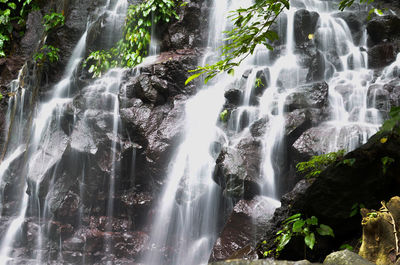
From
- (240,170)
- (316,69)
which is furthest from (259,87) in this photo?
(240,170)

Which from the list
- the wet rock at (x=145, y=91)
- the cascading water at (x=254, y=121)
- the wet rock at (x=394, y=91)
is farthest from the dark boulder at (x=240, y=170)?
the wet rock at (x=394, y=91)

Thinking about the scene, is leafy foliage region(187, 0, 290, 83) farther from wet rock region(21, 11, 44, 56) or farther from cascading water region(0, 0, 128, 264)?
wet rock region(21, 11, 44, 56)

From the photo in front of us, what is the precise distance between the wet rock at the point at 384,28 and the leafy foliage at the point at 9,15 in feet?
37.6

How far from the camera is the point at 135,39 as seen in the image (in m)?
10.5

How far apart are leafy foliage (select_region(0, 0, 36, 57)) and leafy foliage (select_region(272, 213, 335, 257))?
11.1 meters

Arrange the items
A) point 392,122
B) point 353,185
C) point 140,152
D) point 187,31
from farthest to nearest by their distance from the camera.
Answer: point 187,31 → point 140,152 → point 353,185 → point 392,122

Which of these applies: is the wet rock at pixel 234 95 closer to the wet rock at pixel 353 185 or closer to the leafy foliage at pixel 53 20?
the wet rock at pixel 353 185

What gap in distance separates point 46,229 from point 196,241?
12.1 ft

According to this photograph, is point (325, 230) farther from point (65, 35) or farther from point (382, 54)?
point (65, 35)

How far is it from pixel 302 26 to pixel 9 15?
10.3m

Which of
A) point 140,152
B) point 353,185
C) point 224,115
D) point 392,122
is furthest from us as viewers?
point 140,152

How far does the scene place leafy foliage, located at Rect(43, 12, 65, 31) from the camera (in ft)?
37.3

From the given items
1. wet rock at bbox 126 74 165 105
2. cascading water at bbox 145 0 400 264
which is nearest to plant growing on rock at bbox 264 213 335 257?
cascading water at bbox 145 0 400 264

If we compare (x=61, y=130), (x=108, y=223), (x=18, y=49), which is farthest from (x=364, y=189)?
(x=18, y=49)
